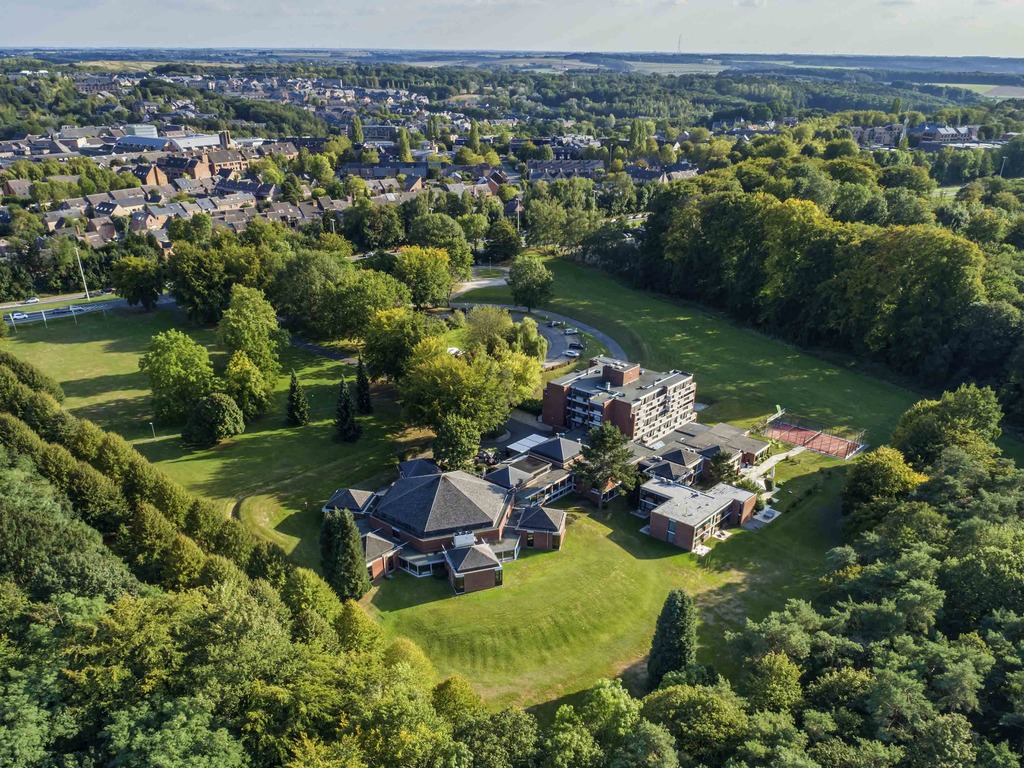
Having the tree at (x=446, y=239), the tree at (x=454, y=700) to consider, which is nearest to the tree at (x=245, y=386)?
the tree at (x=446, y=239)

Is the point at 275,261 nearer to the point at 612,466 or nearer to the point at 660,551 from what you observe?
the point at 612,466

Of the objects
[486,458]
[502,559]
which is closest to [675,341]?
[486,458]

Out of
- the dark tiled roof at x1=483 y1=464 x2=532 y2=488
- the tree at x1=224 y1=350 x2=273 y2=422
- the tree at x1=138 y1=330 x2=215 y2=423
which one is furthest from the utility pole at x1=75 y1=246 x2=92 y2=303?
the dark tiled roof at x1=483 y1=464 x2=532 y2=488

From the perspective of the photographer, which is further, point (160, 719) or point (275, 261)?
point (275, 261)

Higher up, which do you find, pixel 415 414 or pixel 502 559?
pixel 415 414

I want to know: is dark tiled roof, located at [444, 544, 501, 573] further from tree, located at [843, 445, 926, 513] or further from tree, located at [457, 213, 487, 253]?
tree, located at [457, 213, 487, 253]

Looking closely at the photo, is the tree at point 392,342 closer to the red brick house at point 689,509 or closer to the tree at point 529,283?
the tree at point 529,283

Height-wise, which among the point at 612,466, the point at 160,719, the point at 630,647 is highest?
the point at 160,719
